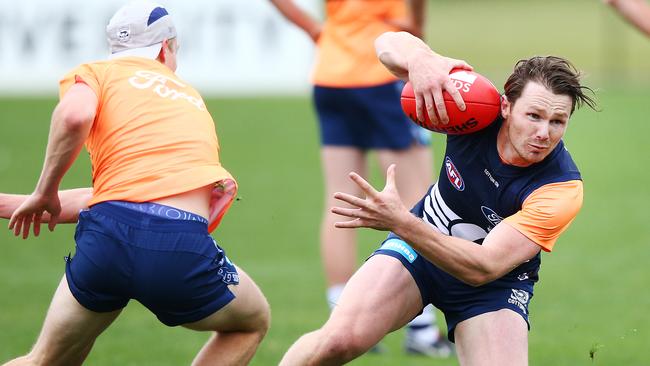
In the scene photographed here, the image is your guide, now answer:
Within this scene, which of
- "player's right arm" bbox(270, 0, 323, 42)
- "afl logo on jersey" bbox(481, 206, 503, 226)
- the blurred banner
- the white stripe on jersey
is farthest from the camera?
the blurred banner

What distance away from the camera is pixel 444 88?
488cm

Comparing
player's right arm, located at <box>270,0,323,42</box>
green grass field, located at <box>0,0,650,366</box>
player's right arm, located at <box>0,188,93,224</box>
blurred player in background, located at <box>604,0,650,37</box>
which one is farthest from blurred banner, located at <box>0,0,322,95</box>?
player's right arm, located at <box>0,188,93,224</box>

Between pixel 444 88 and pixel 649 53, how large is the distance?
93.5 feet

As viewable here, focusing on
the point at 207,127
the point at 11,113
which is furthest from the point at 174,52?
the point at 11,113

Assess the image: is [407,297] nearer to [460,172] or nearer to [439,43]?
[460,172]

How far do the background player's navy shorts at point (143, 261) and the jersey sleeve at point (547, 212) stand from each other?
1315mm

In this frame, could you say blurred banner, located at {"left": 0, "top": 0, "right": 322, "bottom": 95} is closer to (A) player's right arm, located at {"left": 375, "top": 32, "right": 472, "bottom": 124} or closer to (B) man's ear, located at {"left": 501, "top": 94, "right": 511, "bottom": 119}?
(A) player's right arm, located at {"left": 375, "top": 32, "right": 472, "bottom": 124}

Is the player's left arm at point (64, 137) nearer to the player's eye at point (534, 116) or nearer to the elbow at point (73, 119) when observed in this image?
the elbow at point (73, 119)

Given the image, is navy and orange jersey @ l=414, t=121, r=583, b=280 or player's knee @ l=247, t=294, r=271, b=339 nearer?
navy and orange jersey @ l=414, t=121, r=583, b=280

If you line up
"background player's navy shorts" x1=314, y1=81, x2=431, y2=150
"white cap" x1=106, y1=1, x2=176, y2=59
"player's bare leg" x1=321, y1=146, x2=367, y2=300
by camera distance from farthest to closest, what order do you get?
1. "background player's navy shorts" x1=314, y1=81, x2=431, y2=150
2. "player's bare leg" x1=321, y1=146, x2=367, y2=300
3. "white cap" x1=106, y1=1, x2=176, y2=59

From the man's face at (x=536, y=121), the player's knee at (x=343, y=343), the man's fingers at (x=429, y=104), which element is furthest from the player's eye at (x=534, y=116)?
the player's knee at (x=343, y=343)

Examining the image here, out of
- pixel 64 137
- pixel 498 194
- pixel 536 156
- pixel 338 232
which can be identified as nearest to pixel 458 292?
pixel 498 194

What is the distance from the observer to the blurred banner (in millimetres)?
18484

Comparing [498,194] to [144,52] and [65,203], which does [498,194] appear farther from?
[65,203]
